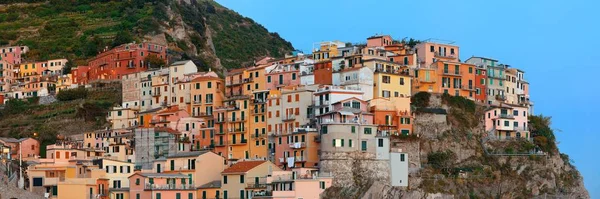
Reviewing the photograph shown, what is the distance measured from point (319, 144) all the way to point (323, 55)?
45.8 feet

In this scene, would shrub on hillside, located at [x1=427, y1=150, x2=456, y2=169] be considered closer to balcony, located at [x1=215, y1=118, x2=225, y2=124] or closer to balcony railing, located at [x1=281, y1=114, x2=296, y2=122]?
balcony railing, located at [x1=281, y1=114, x2=296, y2=122]

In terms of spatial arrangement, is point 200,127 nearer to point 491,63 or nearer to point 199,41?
point 491,63

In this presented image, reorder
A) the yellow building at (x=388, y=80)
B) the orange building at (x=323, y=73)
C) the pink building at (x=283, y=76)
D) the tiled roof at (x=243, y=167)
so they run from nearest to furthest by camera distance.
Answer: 1. the tiled roof at (x=243, y=167)
2. the yellow building at (x=388, y=80)
3. the orange building at (x=323, y=73)
4. the pink building at (x=283, y=76)

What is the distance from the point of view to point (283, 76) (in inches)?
3738

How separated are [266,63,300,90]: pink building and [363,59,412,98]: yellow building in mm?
5773

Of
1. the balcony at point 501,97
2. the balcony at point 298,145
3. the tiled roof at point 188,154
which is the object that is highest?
the balcony at point 501,97

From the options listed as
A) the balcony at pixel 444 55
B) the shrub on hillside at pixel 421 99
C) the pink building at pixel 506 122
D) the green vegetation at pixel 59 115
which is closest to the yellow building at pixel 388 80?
the shrub on hillside at pixel 421 99

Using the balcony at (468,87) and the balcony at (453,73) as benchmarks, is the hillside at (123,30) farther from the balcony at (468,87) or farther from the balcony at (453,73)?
the balcony at (468,87)

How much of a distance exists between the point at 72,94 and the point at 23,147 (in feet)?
33.4

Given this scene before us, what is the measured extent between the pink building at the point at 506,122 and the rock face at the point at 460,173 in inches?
42.3

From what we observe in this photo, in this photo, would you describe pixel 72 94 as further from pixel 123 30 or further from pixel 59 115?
pixel 123 30

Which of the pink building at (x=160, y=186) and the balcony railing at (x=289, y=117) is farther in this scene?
the balcony railing at (x=289, y=117)

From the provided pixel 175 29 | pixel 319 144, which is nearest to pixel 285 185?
pixel 319 144

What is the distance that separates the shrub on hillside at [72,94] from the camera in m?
106
